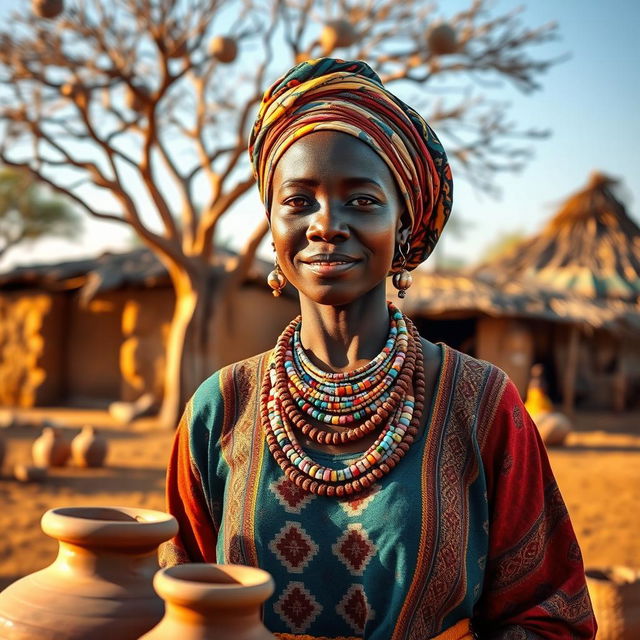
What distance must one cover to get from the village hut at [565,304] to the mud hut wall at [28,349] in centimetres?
718

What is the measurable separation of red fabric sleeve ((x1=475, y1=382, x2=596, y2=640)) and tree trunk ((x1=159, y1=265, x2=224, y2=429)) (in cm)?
Result: 1083

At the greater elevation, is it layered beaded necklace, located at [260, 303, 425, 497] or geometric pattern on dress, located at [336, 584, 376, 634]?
layered beaded necklace, located at [260, 303, 425, 497]

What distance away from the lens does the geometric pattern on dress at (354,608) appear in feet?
5.32

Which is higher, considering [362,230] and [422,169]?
[422,169]

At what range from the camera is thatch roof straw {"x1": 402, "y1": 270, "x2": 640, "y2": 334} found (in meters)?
15.8

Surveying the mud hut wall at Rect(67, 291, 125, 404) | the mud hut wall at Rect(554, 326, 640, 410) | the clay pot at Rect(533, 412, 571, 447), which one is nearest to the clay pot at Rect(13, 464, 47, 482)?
the clay pot at Rect(533, 412, 571, 447)

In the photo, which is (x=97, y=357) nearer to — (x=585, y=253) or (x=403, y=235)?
(x=585, y=253)

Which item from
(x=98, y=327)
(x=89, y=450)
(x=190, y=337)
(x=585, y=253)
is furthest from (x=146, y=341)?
(x=585, y=253)

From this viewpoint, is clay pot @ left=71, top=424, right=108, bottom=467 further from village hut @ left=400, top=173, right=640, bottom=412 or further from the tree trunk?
village hut @ left=400, top=173, right=640, bottom=412

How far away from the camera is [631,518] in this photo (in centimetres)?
725

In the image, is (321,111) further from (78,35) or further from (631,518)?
(78,35)

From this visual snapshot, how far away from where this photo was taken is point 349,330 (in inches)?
71.9

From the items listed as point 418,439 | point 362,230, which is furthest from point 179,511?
point 362,230

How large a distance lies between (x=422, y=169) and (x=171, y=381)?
36.2ft
